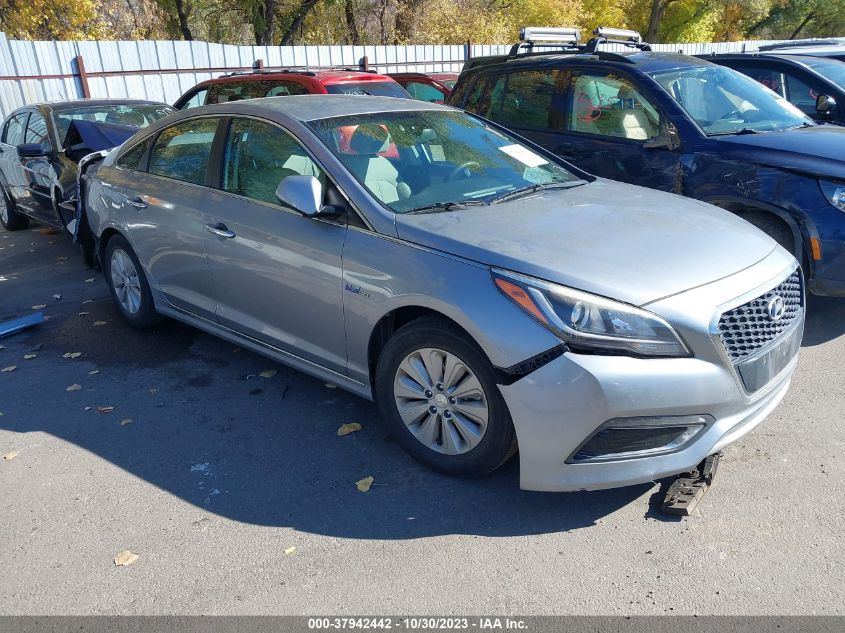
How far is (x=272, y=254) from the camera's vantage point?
13.2 ft

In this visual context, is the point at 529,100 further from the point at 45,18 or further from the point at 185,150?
the point at 45,18

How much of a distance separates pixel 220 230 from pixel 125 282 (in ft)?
5.31

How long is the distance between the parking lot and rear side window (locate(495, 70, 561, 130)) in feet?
10.4

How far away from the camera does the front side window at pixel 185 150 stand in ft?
15.3

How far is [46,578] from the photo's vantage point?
294cm

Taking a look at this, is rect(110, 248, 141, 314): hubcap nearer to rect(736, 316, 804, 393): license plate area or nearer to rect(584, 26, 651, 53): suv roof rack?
rect(736, 316, 804, 393): license plate area

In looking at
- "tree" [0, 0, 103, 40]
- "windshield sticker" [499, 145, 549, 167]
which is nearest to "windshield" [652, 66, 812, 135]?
"windshield sticker" [499, 145, 549, 167]

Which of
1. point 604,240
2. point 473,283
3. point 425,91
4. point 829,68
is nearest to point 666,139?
point 604,240

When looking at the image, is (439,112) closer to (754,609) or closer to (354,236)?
(354,236)

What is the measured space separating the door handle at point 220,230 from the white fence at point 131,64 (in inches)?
384

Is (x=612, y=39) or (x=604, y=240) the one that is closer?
(x=604, y=240)

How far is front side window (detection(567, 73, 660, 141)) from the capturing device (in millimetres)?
5875

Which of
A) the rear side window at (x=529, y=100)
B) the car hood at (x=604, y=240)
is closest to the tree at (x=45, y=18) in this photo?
the rear side window at (x=529, y=100)

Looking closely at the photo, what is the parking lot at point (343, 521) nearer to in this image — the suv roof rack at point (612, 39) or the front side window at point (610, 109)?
the front side window at point (610, 109)
